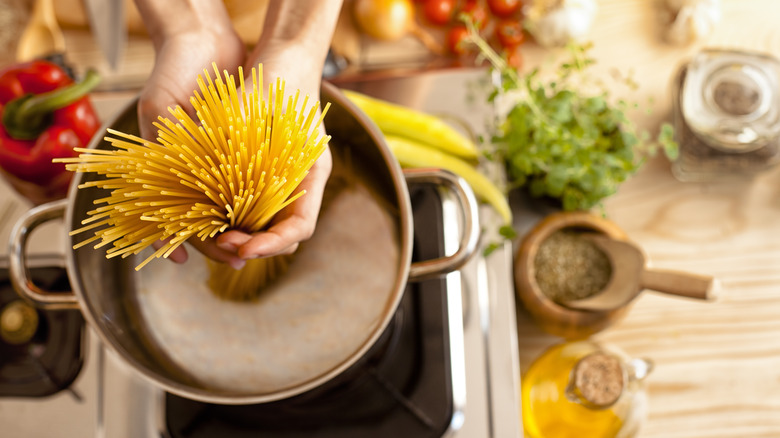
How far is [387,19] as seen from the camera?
70cm

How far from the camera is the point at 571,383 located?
0.54 metres

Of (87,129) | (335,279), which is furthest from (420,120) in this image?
(87,129)

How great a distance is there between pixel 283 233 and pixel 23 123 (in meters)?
0.38

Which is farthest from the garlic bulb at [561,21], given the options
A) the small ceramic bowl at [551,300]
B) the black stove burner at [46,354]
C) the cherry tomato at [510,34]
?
the black stove burner at [46,354]

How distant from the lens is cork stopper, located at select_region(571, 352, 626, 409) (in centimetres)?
53

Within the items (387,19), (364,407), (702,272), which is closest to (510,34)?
(387,19)

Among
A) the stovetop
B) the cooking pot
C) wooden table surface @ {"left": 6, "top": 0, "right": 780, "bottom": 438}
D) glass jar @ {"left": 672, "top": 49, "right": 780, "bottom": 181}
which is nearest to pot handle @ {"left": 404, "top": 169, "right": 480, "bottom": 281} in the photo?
the cooking pot

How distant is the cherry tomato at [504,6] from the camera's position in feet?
2.42

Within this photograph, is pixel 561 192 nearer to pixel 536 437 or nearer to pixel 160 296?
pixel 536 437

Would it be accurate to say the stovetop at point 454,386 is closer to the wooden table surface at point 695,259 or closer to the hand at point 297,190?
the wooden table surface at point 695,259

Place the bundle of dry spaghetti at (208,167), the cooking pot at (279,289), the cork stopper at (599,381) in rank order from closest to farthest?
the bundle of dry spaghetti at (208,167) → the cooking pot at (279,289) → the cork stopper at (599,381)

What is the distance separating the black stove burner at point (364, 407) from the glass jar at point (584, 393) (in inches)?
4.4

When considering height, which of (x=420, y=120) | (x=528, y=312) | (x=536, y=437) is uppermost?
(x=420, y=120)

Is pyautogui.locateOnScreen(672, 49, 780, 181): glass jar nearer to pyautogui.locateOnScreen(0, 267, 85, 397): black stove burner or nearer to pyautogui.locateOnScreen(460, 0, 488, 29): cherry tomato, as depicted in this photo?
pyautogui.locateOnScreen(460, 0, 488, 29): cherry tomato
